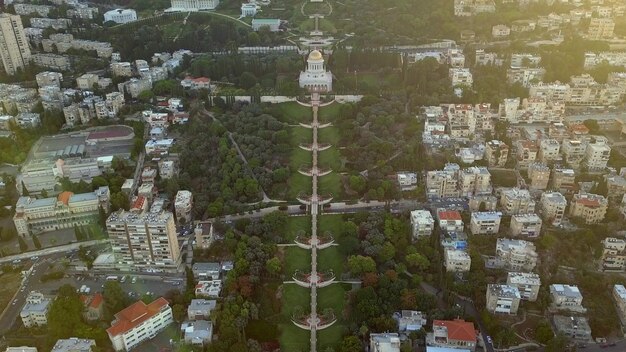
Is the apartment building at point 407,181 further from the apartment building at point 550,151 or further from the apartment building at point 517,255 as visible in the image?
the apartment building at point 550,151

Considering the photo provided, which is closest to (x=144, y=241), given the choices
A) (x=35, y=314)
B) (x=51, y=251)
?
(x=35, y=314)

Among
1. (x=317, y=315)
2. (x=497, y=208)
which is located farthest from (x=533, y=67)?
(x=317, y=315)

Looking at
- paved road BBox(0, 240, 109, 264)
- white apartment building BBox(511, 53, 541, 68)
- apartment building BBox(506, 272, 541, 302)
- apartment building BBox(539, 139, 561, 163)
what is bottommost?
paved road BBox(0, 240, 109, 264)

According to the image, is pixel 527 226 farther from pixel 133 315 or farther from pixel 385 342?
pixel 133 315

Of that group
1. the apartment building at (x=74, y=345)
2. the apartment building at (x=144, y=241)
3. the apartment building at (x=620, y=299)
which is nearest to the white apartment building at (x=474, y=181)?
the apartment building at (x=620, y=299)

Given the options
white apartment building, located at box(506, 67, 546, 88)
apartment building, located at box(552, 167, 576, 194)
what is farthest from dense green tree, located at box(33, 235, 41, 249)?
white apartment building, located at box(506, 67, 546, 88)

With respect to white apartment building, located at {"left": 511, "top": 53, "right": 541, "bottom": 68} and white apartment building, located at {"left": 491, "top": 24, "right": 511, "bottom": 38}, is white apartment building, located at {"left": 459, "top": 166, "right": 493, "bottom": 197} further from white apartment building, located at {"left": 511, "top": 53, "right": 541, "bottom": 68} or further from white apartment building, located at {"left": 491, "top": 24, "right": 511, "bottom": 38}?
white apartment building, located at {"left": 491, "top": 24, "right": 511, "bottom": 38}
